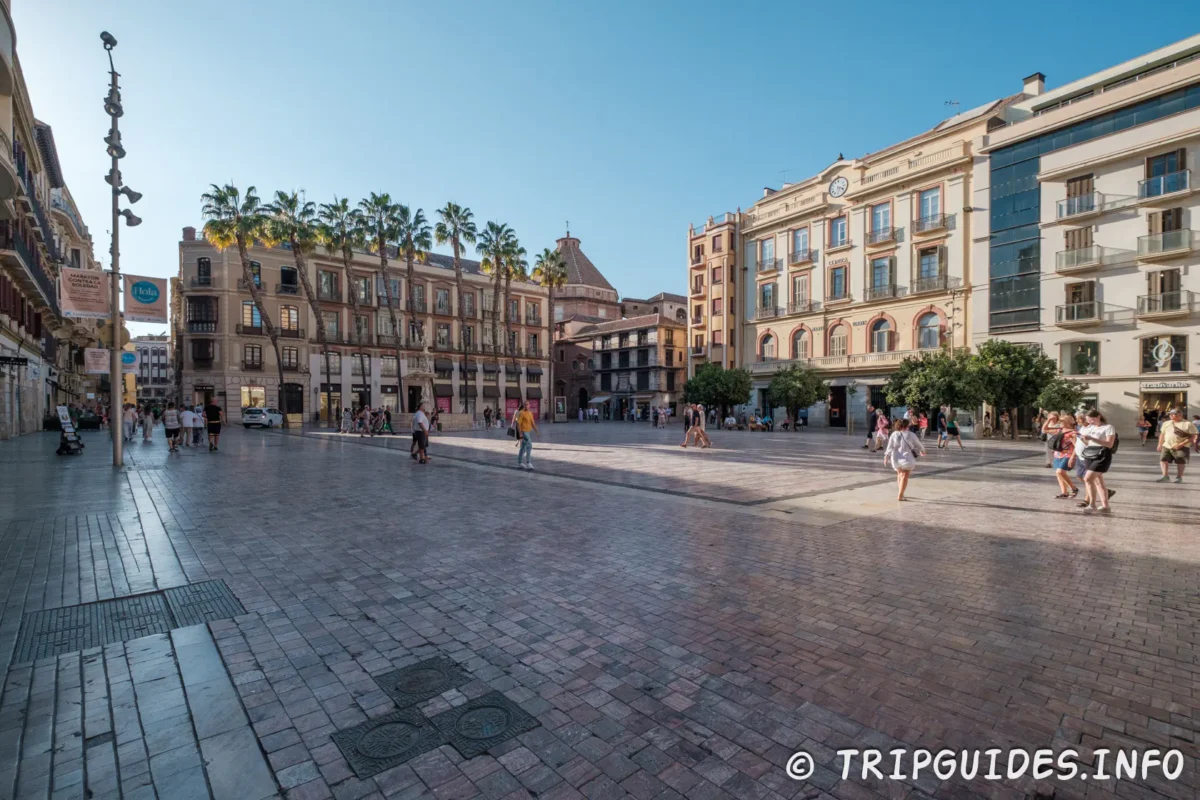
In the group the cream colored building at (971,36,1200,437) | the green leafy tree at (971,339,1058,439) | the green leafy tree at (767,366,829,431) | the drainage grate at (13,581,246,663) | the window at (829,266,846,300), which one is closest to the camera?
the drainage grate at (13,581,246,663)

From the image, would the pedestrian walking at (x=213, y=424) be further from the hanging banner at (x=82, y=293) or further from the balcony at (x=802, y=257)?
the balcony at (x=802, y=257)

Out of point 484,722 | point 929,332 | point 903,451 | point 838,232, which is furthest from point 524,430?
point 838,232

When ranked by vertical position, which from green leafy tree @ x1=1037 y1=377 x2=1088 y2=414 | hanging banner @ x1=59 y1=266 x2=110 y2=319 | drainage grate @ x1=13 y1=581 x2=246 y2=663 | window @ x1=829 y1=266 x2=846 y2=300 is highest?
window @ x1=829 y1=266 x2=846 y2=300

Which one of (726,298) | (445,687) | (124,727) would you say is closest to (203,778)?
(124,727)

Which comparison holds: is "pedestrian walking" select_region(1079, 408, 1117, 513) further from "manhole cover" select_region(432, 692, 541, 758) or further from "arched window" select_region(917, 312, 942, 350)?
"arched window" select_region(917, 312, 942, 350)

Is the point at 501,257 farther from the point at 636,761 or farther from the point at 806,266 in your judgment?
the point at 636,761

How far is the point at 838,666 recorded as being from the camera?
3715mm

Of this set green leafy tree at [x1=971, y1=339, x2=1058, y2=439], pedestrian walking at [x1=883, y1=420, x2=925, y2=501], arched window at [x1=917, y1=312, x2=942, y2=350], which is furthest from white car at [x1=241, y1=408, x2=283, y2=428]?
arched window at [x1=917, y1=312, x2=942, y2=350]

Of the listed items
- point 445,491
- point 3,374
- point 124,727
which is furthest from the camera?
point 3,374

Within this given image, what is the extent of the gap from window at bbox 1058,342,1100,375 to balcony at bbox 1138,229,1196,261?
4495 mm

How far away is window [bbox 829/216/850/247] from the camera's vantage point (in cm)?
4116

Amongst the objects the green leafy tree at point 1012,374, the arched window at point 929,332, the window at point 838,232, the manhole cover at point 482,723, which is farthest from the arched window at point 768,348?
the manhole cover at point 482,723

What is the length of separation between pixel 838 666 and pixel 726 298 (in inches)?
1876

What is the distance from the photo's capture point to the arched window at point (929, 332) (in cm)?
3581
